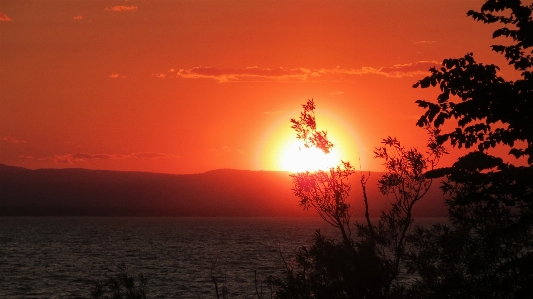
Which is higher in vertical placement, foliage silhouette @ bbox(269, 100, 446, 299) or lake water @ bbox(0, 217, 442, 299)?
foliage silhouette @ bbox(269, 100, 446, 299)

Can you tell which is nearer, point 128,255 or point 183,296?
point 183,296

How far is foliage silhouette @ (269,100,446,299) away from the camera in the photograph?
3091 cm

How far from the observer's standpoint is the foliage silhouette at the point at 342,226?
3091 centimetres

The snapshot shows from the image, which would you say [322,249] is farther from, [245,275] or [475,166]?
[245,275]

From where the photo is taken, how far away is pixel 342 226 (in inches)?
1385

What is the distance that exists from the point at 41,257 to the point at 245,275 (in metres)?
65.7

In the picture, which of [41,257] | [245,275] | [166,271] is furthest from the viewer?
[41,257]

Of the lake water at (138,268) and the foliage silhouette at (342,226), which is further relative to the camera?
the lake water at (138,268)

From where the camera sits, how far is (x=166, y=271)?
114125mm

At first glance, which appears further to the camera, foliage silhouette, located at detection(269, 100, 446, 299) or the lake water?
the lake water

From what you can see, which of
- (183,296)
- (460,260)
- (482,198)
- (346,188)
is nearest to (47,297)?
(183,296)

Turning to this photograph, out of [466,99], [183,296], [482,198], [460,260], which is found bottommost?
[183,296]

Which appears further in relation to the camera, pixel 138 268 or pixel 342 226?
pixel 138 268

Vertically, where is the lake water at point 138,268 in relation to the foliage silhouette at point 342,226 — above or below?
below
